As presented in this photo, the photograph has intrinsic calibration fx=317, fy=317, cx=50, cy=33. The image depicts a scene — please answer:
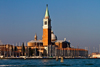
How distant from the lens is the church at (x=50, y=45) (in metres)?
137

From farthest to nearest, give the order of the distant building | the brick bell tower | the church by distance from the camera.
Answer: the church → the brick bell tower → the distant building

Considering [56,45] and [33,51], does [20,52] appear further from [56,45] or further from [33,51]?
[56,45]

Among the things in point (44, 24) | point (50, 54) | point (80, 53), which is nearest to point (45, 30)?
point (44, 24)

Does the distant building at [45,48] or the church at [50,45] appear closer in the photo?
the distant building at [45,48]

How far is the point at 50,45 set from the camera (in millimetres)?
138000

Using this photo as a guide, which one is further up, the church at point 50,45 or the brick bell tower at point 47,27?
the brick bell tower at point 47,27

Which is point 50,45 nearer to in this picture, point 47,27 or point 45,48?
point 45,48

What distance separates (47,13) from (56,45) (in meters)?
18.6

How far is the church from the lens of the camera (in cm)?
13725

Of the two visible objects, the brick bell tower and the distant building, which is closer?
the distant building

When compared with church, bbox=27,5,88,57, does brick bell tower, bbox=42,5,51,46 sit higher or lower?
higher

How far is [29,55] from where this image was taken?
13075 cm

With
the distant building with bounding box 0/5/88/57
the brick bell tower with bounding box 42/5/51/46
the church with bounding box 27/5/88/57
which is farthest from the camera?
the church with bounding box 27/5/88/57

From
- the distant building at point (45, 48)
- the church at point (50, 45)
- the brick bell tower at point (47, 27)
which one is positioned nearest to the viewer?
the distant building at point (45, 48)
